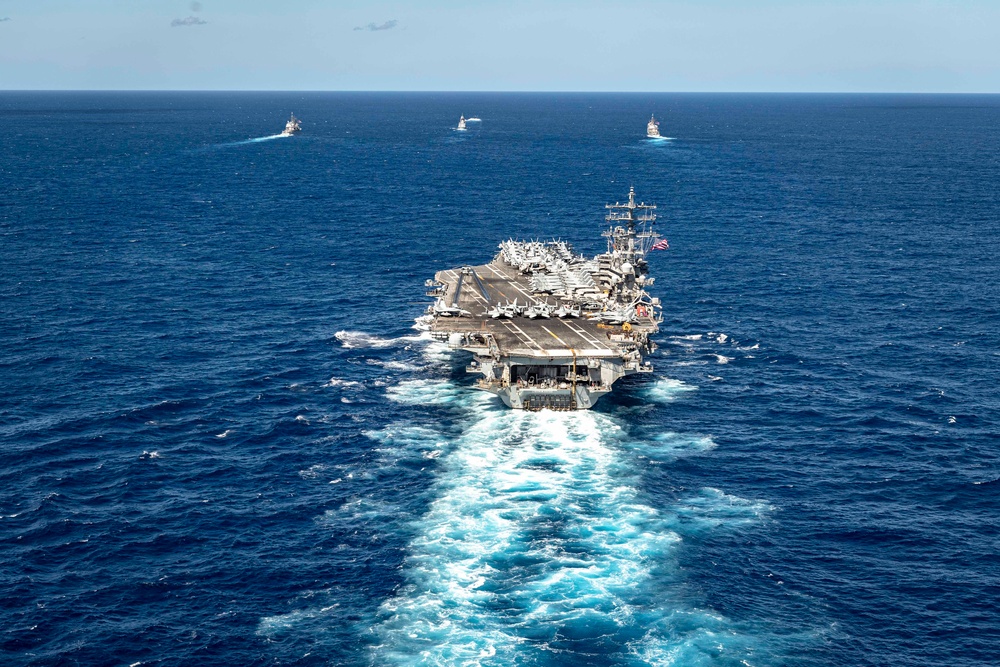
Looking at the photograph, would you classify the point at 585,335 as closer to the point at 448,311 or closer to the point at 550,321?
the point at 550,321

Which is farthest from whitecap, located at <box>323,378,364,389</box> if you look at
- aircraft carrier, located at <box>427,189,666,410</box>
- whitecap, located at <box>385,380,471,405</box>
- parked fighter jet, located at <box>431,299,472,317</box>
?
parked fighter jet, located at <box>431,299,472,317</box>

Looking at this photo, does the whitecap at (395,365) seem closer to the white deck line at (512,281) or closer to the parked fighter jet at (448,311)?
the parked fighter jet at (448,311)

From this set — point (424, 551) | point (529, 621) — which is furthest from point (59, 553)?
point (529, 621)

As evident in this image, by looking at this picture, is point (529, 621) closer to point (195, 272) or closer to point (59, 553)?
point (59, 553)

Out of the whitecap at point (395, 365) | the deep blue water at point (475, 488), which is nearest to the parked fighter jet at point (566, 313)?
the deep blue water at point (475, 488)

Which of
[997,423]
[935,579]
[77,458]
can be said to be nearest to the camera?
[935,579]

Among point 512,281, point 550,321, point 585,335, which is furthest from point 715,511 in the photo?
point 512,281

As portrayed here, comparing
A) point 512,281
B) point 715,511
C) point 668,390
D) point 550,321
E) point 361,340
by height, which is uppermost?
point 512,281

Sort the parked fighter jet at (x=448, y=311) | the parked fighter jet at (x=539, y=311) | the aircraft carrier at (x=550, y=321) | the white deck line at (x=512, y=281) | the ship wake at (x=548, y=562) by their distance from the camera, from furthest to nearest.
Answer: the white deck line at (x=512, y=281), the parked fighter jet at (x=539, y=311), the parked fighter jet at (x=448, y=311), the aircraft carrier at (x=550, y=321), the ship wake at (x=548, y=562)
